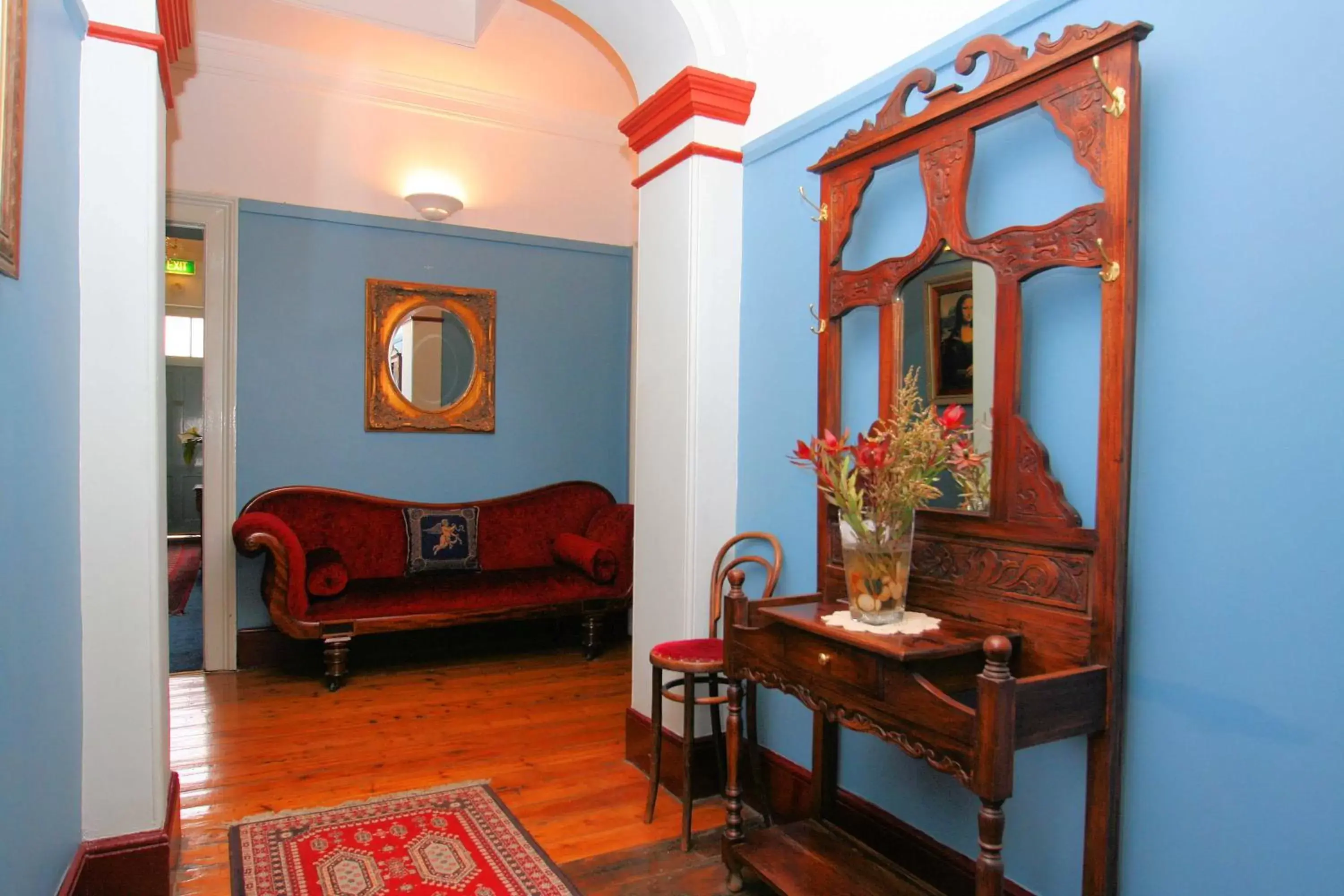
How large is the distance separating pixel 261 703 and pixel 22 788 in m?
2.44

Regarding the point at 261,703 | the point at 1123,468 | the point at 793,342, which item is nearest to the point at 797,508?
the point at 793,342

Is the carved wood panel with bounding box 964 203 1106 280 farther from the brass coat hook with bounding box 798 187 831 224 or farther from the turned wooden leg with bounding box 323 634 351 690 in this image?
the turned wooden leg with bounding box 323 634 351 690

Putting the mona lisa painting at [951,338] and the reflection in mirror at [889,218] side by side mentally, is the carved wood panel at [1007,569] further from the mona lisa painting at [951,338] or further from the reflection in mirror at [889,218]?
the reflection in mirror at [889,218]

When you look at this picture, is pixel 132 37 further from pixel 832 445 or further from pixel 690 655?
pixel 690 655

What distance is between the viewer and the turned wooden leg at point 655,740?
2871mm

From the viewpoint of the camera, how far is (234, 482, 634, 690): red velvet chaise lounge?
4254 millimetres

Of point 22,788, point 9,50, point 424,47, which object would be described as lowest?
point 22,788

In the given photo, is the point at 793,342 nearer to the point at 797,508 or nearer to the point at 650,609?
the point at 797,508

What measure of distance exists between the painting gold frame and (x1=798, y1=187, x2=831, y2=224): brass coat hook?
1826mm

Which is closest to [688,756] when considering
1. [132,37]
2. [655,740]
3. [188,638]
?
[655,740]

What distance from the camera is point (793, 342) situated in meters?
2.85

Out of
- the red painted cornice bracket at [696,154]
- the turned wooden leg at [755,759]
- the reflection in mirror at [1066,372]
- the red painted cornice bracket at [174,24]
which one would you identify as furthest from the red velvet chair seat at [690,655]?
the red painted cornice bracket at [174,24]

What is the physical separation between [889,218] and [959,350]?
533mm

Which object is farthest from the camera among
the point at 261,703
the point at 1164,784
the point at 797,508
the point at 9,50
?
the point at 261,703
